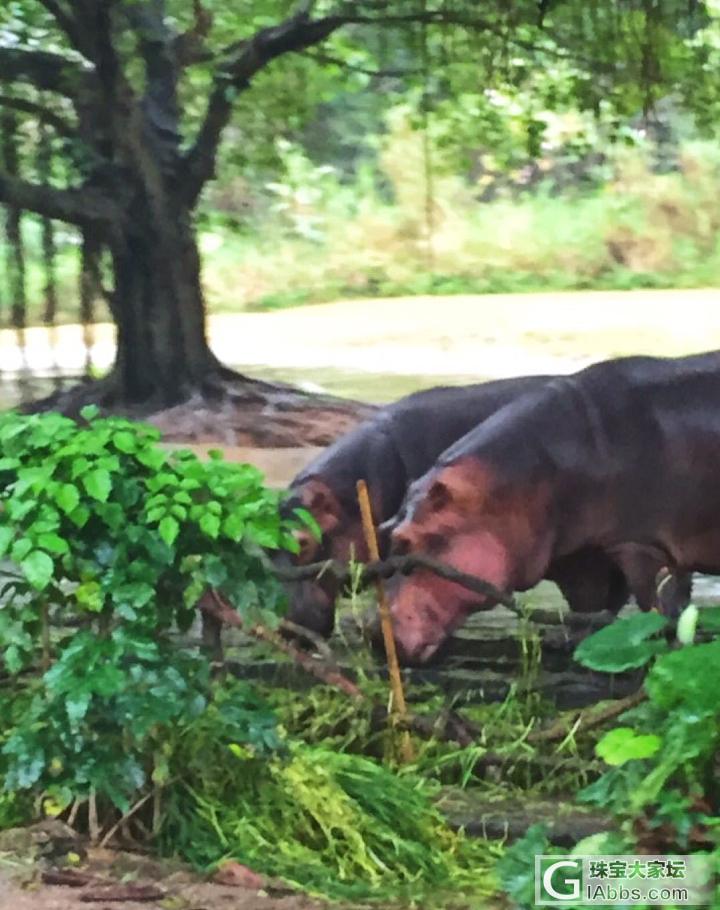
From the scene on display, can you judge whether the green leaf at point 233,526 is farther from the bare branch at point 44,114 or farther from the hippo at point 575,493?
the bare branch at point 44,114

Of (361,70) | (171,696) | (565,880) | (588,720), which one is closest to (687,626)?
(565,880)

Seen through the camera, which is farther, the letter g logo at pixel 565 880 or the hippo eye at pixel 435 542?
the hippo eye at pixel 435 542

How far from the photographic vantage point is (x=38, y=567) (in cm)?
138

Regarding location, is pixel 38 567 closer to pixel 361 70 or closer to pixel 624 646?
pixel 624 646

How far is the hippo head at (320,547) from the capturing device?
1.97 meters

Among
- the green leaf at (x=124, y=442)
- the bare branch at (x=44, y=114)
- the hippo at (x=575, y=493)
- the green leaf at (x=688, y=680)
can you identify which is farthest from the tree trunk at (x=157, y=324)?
the green leaf at (x=688, y=680)

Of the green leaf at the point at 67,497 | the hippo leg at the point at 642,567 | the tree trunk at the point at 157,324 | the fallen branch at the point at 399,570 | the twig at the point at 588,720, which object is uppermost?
the tree trunk at the point at 157,324

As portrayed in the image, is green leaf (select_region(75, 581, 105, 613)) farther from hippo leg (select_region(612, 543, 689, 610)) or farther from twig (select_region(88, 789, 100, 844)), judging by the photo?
hippo leg (select_region(612, 543, 689, 610))

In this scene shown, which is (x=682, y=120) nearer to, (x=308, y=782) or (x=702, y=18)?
(x=702, y=18)

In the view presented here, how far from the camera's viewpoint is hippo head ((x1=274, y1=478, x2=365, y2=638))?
1.97m

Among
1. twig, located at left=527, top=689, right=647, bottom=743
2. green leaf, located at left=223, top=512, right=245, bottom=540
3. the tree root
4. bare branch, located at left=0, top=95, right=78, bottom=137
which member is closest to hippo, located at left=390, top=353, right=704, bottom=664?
twig, located at left=527, top=689, right=647, bottom=743

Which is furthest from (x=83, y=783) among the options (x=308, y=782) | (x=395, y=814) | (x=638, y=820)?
(x=638, y=820)

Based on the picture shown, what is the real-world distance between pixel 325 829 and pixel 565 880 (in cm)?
50

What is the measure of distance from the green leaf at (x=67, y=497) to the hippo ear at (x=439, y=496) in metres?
0.69
